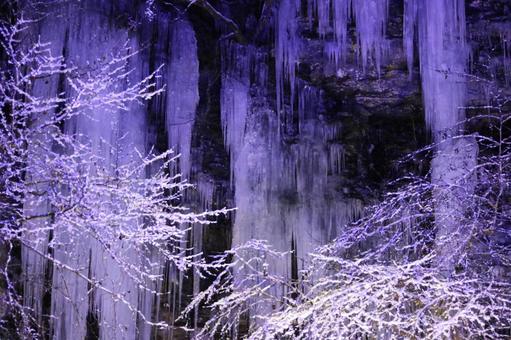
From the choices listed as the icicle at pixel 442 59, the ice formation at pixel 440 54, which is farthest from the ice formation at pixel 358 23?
the icicle at pixel 442 59

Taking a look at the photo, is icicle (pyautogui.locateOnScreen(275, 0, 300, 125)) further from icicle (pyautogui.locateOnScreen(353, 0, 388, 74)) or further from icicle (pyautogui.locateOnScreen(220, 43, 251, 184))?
icicle (pyautogui.locateOnScreen(353, 0, 388, 74))

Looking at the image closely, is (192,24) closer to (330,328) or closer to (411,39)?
(411,39)

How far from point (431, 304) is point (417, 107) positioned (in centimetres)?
399

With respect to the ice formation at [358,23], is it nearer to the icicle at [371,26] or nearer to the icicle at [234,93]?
the icicle at [371,26]

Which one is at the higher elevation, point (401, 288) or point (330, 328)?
point (401, 288)

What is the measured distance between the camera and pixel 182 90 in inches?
291

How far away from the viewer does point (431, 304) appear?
3.68m

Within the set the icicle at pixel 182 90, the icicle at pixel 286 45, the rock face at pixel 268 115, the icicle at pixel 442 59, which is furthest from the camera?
the icicle at pixel 182 90

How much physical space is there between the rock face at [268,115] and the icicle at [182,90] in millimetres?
12

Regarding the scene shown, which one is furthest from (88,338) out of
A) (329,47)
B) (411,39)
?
(411,39)

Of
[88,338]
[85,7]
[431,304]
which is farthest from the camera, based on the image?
[88,338]

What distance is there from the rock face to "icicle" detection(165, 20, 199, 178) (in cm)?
1

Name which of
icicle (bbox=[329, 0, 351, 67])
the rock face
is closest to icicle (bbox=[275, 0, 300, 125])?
the rock face

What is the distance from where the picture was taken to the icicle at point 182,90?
7.34 metres
